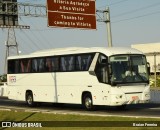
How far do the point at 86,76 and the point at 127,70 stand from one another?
2.38 m

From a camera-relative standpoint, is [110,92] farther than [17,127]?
Yes

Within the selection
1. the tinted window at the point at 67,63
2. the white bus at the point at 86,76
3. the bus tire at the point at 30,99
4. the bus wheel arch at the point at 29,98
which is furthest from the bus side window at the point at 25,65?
the tinted window at the point at 67,63

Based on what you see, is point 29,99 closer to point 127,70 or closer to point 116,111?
point 116,111

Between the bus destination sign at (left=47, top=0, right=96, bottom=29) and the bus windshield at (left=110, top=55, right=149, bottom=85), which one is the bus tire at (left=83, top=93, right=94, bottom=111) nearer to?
the bus windshield at (left=110, top=55, right=149, bottom=85)

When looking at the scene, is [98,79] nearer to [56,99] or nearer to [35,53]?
[56,99]

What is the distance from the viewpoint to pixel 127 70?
23359 millimetres

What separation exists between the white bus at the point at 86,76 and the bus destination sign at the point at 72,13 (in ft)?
22.8

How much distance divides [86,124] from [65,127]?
82 cm

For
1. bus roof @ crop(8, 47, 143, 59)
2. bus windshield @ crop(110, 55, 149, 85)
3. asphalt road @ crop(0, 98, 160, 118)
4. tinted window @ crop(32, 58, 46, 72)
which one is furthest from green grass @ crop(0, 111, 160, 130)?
tinted window @ crop(32, 58, 46, 72)

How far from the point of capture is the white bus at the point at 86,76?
23.2 meters

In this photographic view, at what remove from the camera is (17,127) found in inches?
756

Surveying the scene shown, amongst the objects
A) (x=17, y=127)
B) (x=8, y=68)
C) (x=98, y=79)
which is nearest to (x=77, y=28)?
(x=8, y=68)

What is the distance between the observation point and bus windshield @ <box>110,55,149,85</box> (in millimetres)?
23078

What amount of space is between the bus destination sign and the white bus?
6940 mm
